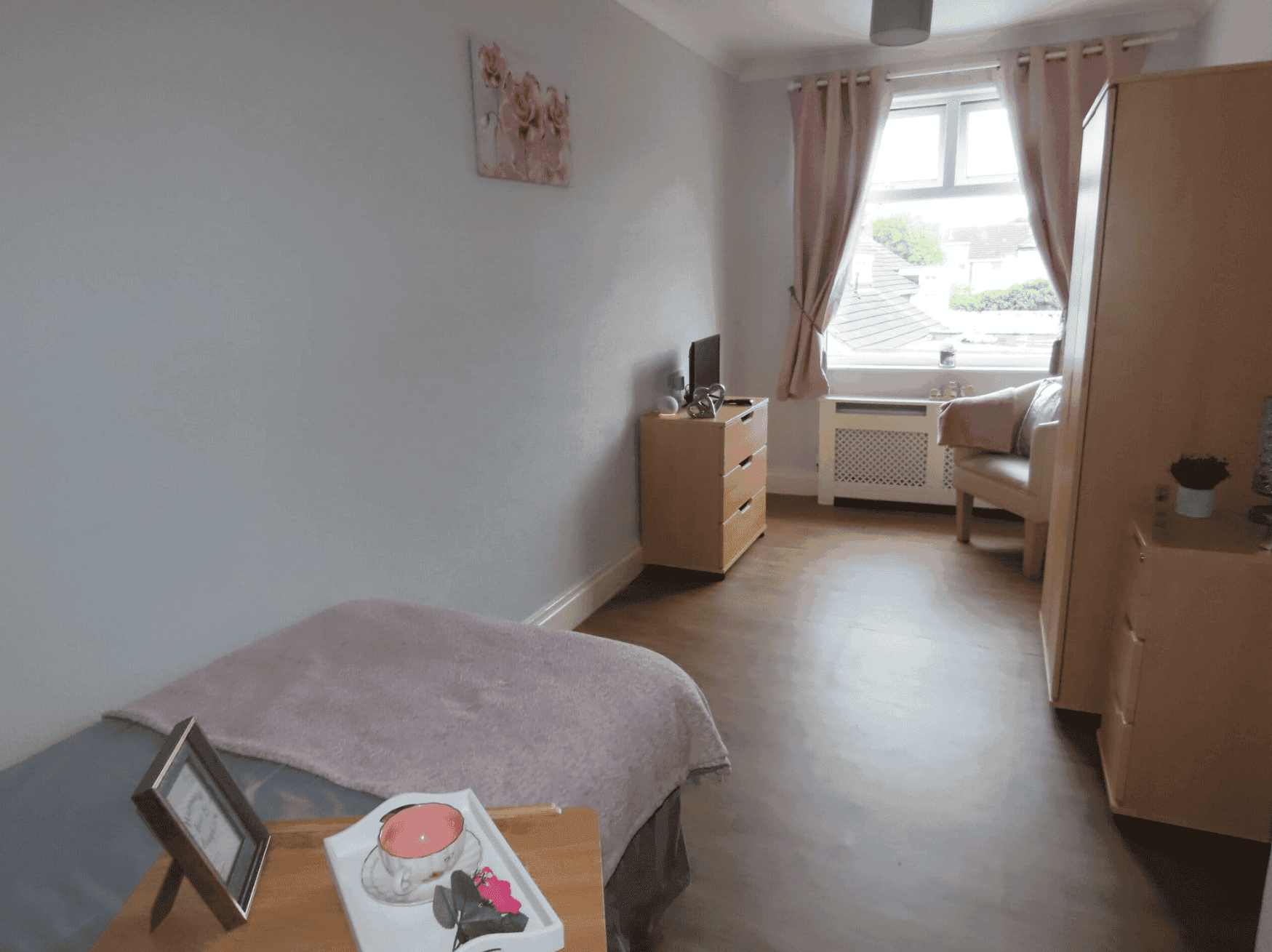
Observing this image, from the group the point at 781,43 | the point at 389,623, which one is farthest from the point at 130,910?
the point at 781,43

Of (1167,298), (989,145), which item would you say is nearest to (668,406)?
(1167,298)

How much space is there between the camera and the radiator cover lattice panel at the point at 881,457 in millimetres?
4582

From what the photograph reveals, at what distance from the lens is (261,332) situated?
5.82 feet

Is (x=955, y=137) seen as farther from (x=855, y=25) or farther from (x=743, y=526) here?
(x=743, y=526)

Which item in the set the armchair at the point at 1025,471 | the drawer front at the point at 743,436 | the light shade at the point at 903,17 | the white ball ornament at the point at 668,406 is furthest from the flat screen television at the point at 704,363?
the light shade at the point at 903,17

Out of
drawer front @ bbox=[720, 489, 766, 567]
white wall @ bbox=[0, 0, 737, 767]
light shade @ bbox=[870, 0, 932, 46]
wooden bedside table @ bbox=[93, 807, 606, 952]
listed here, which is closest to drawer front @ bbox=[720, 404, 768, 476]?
drawer front @ bbox=[720, 489, 766, 567]

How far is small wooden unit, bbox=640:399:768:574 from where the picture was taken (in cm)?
350

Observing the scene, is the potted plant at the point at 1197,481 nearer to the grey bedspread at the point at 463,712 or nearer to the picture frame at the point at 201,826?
the grey bedspread at the point at 463,712

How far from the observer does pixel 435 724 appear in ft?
4.76

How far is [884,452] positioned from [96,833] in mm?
4186

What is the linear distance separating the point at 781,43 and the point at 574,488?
278cm

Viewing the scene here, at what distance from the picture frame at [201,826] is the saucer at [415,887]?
5.2 inches

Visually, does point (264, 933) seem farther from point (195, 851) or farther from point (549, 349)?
point (549, 349)

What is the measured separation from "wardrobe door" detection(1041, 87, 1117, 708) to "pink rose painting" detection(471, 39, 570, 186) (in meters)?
1.68
